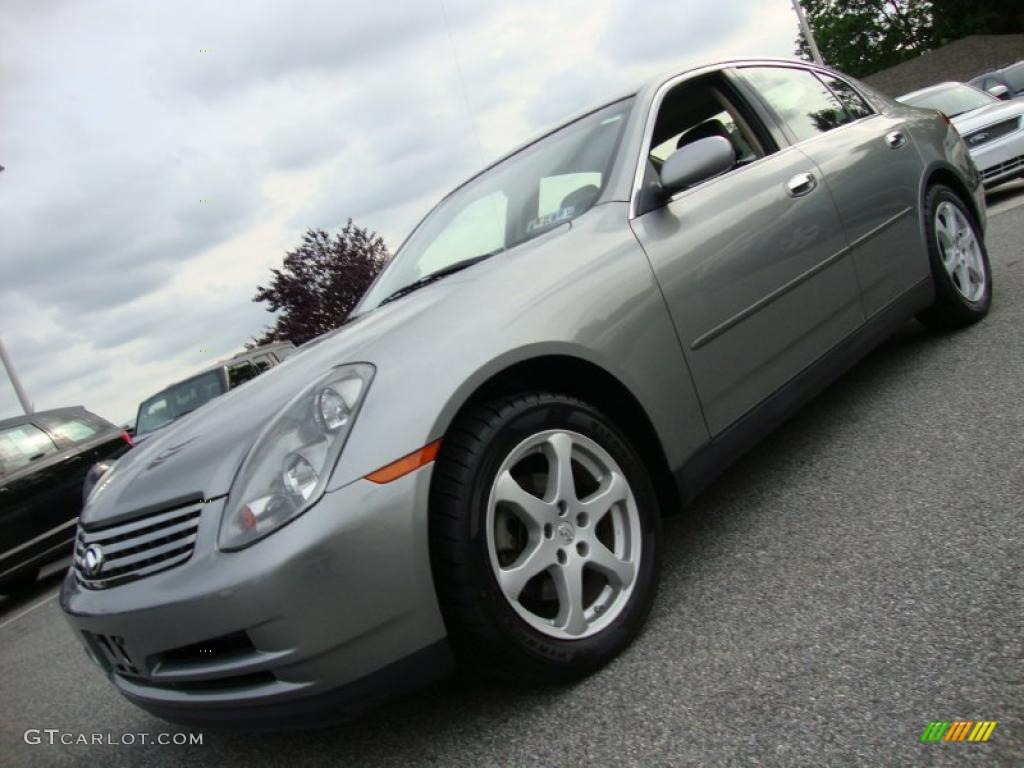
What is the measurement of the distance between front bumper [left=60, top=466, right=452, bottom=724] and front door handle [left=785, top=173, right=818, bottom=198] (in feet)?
6.67

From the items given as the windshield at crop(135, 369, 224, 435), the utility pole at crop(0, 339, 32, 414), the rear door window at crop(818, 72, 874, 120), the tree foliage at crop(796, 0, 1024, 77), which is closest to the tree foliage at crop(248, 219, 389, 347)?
the utility pole at crop(0, 339, 32, 414)

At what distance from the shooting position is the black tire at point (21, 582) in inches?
259

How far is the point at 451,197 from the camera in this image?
3684mm

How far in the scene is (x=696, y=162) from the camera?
101 inches

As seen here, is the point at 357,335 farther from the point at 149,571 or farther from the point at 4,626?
the point at 4,626

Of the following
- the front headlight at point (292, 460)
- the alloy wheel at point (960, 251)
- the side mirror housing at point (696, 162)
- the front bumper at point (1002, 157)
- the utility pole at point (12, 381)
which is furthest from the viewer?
the utility pole at point (12, 381)

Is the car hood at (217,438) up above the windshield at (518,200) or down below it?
below

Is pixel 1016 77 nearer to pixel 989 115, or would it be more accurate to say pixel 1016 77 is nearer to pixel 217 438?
pixel 989 115

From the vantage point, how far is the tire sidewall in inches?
74.7

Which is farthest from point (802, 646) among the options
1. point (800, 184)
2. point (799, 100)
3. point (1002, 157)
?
point (1002, 157)

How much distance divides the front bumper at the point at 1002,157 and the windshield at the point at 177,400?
8.62m

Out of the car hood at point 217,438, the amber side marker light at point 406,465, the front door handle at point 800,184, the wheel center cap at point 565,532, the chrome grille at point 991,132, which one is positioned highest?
the car hood at point 217,438

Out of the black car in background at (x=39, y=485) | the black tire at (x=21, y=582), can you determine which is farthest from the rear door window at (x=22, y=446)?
the black tire at (x=21, y=582)
